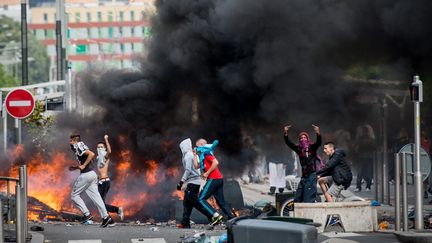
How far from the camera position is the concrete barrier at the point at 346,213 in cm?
1786

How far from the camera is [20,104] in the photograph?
22.6 metres

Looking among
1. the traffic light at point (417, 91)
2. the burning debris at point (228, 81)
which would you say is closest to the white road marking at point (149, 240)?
the traffic light at point (417, 91)

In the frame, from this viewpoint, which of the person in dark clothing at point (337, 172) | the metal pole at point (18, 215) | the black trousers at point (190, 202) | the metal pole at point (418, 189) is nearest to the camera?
the metal pole at point (18, 215)

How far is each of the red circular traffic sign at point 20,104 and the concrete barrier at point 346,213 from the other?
6.86 meters

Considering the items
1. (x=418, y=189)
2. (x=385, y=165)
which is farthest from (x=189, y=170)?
(x=385, y=165)

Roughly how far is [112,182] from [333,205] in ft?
28.6

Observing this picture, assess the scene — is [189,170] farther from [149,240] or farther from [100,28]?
[100,28]

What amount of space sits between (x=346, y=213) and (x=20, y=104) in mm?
7487

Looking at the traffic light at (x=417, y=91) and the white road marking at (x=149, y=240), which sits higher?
the traffic light at (x=417, y=91)

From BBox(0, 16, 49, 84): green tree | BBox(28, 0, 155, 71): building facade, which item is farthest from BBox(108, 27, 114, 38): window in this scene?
BBox(0, 16, 49, 84): green tree

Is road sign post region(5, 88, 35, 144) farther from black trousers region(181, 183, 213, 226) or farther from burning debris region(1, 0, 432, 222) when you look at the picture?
black trousers region(181, 183, 213, 226)

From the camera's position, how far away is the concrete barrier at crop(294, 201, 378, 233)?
17859 mm


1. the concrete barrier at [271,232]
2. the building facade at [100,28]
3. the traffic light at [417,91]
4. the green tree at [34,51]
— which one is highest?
the green tree at [34,51]

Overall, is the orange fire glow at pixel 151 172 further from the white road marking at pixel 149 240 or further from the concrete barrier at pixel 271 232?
the concrete barrier at pixel 271 232
